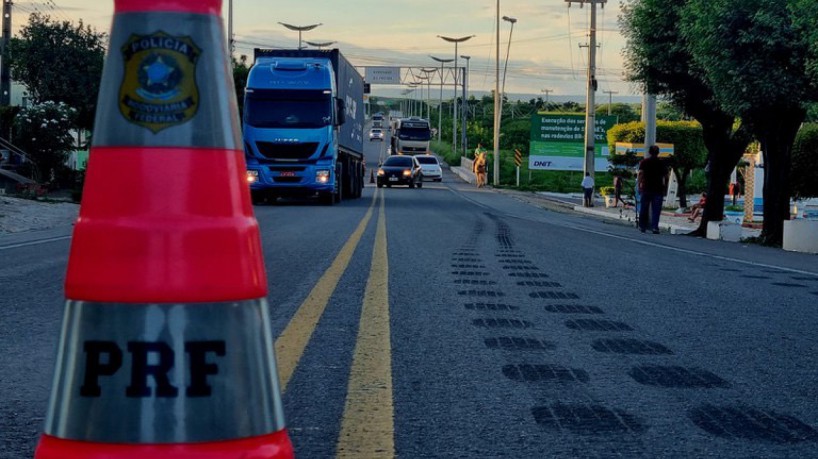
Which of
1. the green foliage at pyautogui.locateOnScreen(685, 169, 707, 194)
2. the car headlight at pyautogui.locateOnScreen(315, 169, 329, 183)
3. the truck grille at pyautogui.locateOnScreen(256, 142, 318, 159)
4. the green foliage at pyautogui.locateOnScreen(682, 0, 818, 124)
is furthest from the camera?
the green foliage at pyautogui.locateOnScreen(685, 169, 707, 194)

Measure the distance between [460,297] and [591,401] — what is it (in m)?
3.84

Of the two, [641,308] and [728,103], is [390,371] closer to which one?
[641,308]

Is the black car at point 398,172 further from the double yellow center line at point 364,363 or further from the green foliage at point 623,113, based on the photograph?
the green foliage at point 623,113

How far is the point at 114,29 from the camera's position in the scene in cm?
239

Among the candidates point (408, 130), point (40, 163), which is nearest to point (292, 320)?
point (40, 163)

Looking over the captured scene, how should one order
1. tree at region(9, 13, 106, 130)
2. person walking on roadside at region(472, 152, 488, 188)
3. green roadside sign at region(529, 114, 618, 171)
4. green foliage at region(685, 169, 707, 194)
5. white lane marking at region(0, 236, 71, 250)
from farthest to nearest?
1. green roadside sign at region(529, 114, 618, 171)
2. person walking on roadside at region(472, 152, 488, 188)
3. green foliage at region(685, 169, 707, 194)
4. tree at region(9, 13, 106, 130)
5. white lane marking at region(0, 236, 71, 250)

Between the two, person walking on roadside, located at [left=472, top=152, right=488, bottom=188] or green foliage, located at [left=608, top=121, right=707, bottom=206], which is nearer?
green foliage, located at [left=608, top=121, right=707, bottom=206]

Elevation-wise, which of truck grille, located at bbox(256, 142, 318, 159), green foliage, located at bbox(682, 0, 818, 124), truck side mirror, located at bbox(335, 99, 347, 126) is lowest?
truck grille, located at bbox(256, 142, 318, 159)

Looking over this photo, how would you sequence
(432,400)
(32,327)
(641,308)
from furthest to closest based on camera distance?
(641,308) → (32,327) → (432,400)

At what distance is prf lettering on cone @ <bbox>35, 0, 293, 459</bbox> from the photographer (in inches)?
87.1

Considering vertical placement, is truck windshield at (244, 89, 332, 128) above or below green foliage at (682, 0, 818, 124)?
below

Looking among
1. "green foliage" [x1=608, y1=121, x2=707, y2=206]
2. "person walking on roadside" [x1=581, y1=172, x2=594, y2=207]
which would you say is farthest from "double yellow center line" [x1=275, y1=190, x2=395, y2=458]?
"green foliage" [x1=608, y1=121, x2=707, y2=206]

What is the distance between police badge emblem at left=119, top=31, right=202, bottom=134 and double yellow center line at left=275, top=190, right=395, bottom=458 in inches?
59.8

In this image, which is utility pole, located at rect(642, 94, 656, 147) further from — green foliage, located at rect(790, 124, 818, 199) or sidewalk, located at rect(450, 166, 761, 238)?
green foliage, located at rect(790, 124, 818, 199)
